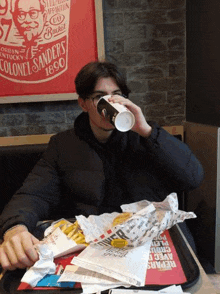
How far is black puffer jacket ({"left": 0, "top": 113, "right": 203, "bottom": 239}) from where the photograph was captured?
1116 millimetres

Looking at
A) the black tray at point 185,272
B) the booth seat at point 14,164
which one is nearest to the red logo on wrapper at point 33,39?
the booth seat at point 14,164

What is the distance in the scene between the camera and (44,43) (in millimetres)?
1818

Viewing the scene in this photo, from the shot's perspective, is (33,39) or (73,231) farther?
(33,39)

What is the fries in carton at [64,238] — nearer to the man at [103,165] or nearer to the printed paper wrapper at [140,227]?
the printed paper wrapper at [140,227]

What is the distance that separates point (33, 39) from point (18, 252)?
1.52 meters

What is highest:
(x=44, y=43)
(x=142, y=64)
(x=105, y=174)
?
(x=44, y=43)

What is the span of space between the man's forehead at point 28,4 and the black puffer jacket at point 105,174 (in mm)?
945

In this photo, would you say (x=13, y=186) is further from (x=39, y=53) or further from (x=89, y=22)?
(x=89, y=22)

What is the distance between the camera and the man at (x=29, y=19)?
1738mm

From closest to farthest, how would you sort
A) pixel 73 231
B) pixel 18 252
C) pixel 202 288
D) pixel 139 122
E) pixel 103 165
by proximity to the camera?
pixel 202 288 < pixel 18 252 < pixel 73 231 < pixel 139 122 < pixel 103 165

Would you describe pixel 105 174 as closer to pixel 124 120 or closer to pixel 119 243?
pixel 124 120

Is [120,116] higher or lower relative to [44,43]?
lower

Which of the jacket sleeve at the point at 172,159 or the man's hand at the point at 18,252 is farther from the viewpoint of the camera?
the jacket sleeve at the point at 172,159

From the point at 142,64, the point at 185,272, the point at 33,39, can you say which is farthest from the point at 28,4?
the point at 185,272
